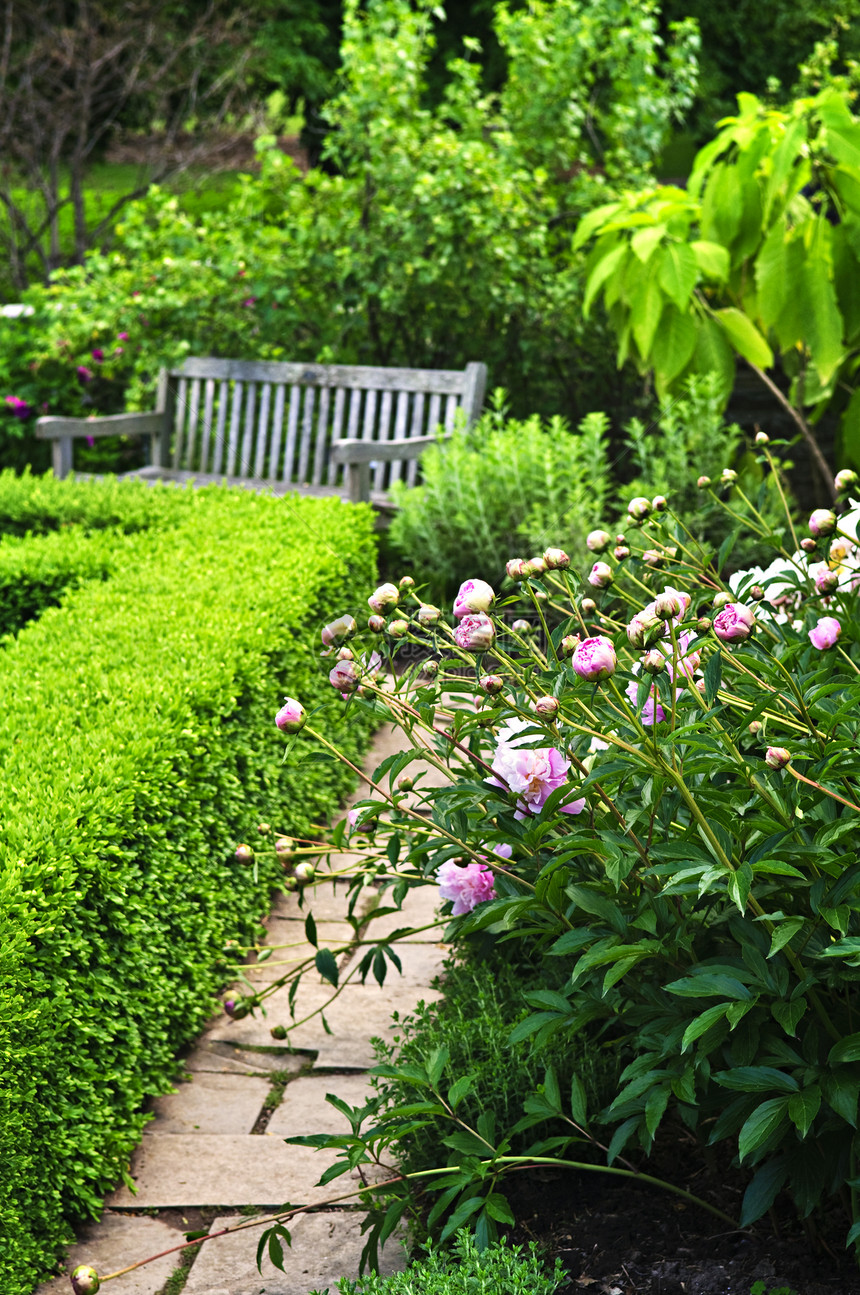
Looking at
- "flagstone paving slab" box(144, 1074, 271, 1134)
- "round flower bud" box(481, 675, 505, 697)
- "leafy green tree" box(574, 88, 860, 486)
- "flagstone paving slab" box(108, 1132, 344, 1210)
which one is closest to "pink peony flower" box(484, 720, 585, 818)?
"round flower bud" box(481, 675, 505, 697)

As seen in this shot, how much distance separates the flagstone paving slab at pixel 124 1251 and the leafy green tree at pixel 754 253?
151 inches

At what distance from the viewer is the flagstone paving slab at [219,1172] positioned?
2287 mm

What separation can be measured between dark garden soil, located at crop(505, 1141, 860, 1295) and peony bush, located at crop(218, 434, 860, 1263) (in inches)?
2.8

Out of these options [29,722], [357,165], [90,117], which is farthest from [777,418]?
[90,117]

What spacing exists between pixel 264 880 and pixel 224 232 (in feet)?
19.6

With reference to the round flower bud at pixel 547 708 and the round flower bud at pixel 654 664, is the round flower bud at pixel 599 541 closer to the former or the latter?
the round flower bud at pixel 654 664

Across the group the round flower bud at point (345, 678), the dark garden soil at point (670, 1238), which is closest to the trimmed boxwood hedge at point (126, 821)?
the round flower bud at point (345, 678)

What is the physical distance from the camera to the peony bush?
1425 mm

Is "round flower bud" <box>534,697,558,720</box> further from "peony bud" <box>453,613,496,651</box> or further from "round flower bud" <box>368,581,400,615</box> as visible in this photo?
"round flower bud" <box>368,581,400,615</box>

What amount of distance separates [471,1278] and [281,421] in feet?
18.2

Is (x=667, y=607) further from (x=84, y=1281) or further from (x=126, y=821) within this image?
(x=126, y=821)

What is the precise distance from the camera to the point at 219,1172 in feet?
7.79

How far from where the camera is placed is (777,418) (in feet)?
23.7

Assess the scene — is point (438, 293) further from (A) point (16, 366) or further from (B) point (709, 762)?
(B) point (709, 762)
